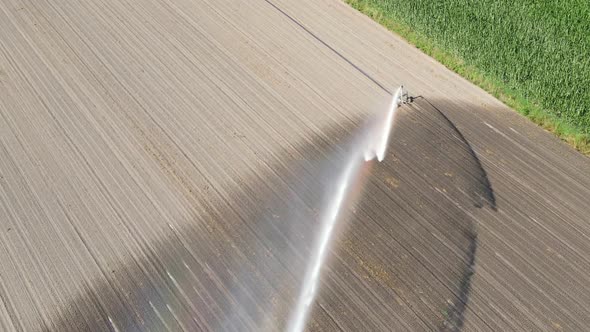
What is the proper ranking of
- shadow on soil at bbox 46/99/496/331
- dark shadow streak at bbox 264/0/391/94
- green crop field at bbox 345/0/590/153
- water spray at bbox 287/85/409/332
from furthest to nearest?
dark shadow streak at bbox 264/0/391/94
green crop field at bbox 345/0/590/153
water spray at bbox 287/85/409/332
shadow on soil at bbox 46/99/496/331

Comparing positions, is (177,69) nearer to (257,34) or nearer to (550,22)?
(257,34)

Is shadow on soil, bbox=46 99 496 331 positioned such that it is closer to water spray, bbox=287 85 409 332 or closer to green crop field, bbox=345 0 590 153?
water spray, bbox=287 85 409 332

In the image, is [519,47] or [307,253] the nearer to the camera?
[307,253]

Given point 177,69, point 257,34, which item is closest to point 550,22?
point 257,34

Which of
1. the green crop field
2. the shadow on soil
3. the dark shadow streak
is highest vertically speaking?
the green crop field

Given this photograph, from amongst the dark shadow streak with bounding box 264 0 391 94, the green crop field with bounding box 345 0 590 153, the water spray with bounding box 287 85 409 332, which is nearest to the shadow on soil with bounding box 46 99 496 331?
the water spray with bounding box 287 85 409 332

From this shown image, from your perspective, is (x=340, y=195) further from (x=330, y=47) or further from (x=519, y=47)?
(x=519, y=47)

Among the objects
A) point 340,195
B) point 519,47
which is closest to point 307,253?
point 340,195

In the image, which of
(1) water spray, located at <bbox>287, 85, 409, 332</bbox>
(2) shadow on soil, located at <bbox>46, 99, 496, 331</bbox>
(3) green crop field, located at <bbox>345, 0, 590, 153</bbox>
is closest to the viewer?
(2) shadow on soil, located at <bbox>46, 99, 496, 331</bbox>
